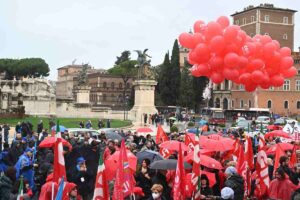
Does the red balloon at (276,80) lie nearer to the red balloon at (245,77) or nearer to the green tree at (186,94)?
the red balloon at (245,77)

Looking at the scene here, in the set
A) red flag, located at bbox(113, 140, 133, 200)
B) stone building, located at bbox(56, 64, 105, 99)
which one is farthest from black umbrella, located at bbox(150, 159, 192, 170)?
stone building, located at bbox(56, 64, 105, 99)

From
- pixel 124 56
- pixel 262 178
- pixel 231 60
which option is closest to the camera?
pixel 262 178

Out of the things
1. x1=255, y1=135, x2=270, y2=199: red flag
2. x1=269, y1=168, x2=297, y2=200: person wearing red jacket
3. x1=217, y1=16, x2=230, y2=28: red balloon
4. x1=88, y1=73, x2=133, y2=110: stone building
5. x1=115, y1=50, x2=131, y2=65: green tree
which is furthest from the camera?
x1=115, y1=50, x2=131, y2=65: green tree

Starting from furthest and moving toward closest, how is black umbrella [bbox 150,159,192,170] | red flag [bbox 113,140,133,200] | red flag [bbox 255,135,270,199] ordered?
red flag [bbox 255,135,270,199] → black umbrella [bbox 150,159,192,170] → red flag [bbox 113,140,133,200]

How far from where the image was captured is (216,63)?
22750mm

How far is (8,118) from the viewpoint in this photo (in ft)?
154

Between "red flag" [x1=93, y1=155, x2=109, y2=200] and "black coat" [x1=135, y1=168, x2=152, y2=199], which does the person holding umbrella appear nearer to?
"black coat" [x1=135, y1=168, x2=152, y2=199]

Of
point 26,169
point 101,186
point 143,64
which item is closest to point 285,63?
point 26,169

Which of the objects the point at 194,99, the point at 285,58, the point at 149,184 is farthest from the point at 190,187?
the point at 194,99

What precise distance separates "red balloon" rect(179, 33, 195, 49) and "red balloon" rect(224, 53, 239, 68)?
180cm

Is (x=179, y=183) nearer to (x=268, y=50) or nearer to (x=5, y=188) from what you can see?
(x=5, y=188)

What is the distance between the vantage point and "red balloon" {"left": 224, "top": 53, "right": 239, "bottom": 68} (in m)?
22.3

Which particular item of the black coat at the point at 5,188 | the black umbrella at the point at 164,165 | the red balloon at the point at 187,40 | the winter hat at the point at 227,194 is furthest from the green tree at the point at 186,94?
the winter hat at the point at 227,194

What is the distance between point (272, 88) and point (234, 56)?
5844 centimetres
